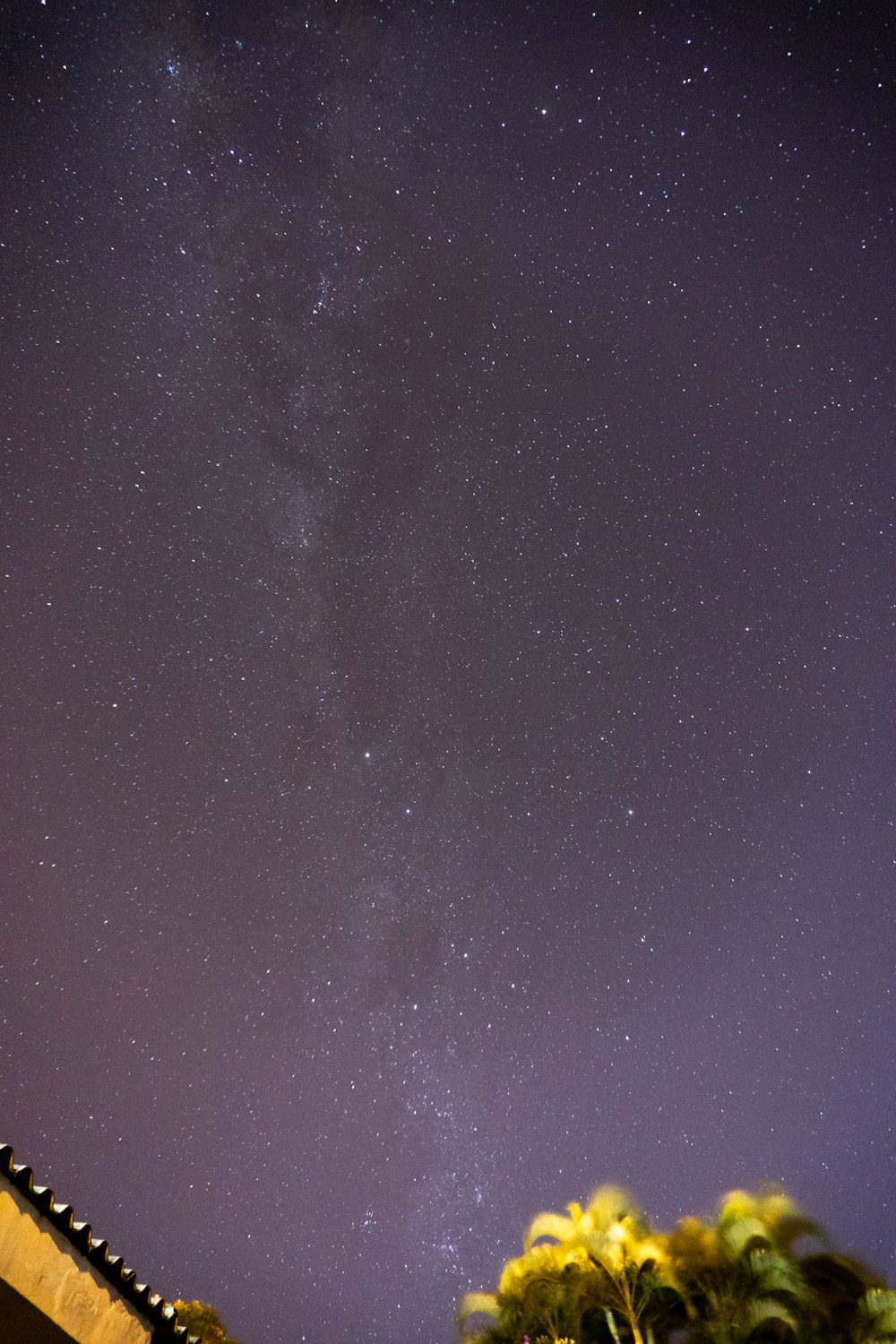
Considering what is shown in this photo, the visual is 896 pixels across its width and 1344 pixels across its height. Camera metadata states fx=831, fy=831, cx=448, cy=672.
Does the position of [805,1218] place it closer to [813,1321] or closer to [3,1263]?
[813,1321]

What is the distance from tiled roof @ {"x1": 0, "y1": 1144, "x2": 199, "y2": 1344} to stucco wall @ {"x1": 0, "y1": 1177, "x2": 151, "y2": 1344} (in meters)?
0.06

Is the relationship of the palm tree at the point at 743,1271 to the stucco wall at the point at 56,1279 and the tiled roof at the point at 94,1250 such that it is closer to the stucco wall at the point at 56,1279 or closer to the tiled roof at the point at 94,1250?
the tiled roof at the point at 94,1250

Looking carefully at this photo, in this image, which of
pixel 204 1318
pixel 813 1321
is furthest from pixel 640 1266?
pixel 204 1318

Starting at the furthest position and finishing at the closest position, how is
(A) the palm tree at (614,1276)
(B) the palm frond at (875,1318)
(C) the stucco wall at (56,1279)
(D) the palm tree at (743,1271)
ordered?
(A) the palm tree at (614,1276)
(D) the palm tree at (743,1271)
(B) the palm frond at (875,1318)
(C) the stucco wall at (56,1279)

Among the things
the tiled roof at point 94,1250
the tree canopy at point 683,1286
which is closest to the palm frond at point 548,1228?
the tree canopy at point 683,1286

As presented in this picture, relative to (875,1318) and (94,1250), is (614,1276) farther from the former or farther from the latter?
(94,1250)

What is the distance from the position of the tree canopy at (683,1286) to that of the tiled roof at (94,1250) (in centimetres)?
888

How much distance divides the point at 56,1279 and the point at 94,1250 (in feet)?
1.89

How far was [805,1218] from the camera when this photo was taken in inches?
583

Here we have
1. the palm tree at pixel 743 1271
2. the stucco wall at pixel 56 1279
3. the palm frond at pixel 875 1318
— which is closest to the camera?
the stucco wall at pixel 56 1279

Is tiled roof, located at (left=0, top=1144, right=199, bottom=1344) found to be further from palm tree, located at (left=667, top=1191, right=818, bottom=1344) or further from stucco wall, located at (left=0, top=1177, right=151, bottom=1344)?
palm tree, located at (left=667, top=1191, right=818, bottom=1344)

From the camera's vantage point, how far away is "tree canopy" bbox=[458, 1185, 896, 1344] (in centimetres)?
1375

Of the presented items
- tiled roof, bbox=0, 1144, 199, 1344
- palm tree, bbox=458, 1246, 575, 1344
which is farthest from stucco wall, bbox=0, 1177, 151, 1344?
palm tree, bbox=458, 1246, 575, 1344

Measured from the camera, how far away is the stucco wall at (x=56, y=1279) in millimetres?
6523
